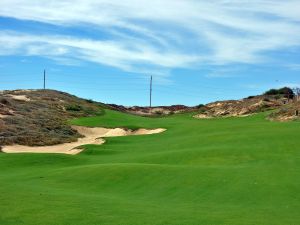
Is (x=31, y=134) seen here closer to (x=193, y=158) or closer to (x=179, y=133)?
(x=179, y=133)

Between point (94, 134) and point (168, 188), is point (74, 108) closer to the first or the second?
point (94, 134)

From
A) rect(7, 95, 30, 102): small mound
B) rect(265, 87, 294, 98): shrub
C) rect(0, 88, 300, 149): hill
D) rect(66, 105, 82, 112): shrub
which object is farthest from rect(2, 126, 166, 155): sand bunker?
rect(265, 87, 294, 98): shrub

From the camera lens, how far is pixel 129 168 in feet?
87.6

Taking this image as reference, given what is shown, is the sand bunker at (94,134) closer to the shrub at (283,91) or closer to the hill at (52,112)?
the hill at (52,112)

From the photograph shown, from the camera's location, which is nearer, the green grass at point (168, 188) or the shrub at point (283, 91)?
the green grass at point (168, 188)

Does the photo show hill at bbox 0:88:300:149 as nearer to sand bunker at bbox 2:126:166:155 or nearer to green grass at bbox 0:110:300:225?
sand bunker at bbox 2:126:166:155

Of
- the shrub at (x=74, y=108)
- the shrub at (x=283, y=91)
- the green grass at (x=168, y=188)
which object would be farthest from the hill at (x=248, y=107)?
the green grass at (x=168, y=188)

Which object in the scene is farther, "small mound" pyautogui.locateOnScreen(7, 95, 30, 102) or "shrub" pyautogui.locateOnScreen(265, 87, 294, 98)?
"shrub" pyautogui.locateOnScreen(265, 87, 294, 98)

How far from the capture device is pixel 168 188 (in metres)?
22.5

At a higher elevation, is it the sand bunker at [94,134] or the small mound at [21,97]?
the small mound at [21,97]

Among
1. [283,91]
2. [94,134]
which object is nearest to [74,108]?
[94,134]

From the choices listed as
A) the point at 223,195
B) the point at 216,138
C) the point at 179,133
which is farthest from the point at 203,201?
the point at 179,133

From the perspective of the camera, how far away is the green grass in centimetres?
1609

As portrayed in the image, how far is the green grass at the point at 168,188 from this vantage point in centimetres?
1609
